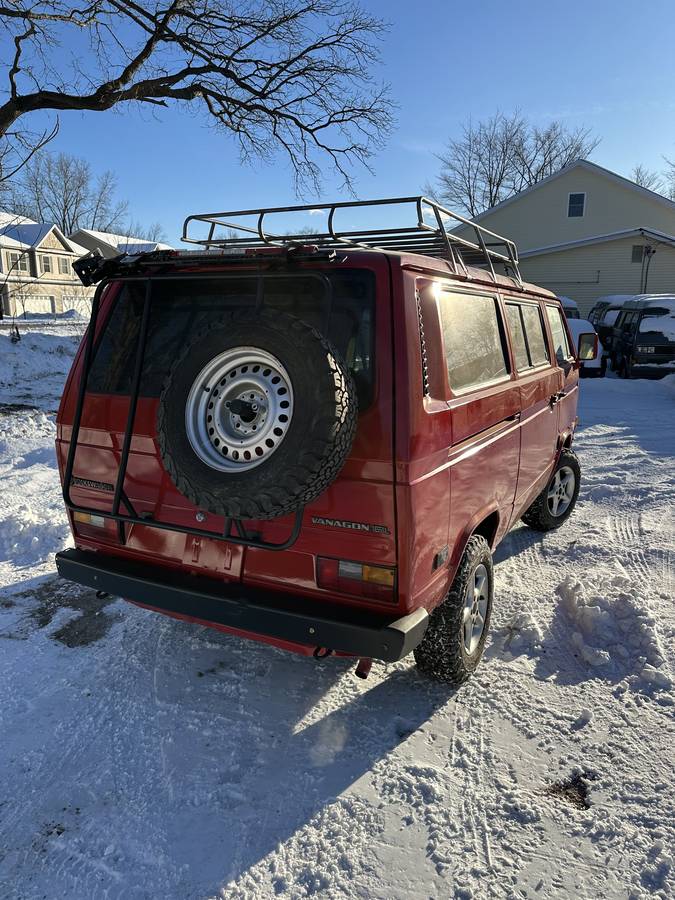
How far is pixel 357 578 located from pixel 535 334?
2957mm

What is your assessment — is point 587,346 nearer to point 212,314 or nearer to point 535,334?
point 535,334

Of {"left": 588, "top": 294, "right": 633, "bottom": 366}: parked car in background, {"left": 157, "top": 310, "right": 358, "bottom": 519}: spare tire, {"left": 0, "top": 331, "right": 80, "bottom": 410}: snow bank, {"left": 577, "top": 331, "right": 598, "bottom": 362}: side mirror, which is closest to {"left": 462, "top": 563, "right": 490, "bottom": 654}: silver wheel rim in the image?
{"left": 157, "top": 310, "right": 358, "bottom": 519}: spare tire

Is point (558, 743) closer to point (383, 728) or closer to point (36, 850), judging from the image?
point (383, 728)

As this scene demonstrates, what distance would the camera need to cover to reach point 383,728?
9.43 feet

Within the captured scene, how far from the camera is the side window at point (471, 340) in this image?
9.23ft

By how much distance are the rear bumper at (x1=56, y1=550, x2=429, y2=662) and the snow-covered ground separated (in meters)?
0.62

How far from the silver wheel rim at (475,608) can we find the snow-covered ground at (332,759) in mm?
251

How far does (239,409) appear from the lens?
233 cm

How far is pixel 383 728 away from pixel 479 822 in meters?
0.63

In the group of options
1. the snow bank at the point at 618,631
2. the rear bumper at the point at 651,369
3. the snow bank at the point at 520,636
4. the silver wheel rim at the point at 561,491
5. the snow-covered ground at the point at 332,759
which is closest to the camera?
the snow-covered ground at the point at 332,759

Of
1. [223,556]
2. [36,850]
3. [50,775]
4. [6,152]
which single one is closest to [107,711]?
[50,775]

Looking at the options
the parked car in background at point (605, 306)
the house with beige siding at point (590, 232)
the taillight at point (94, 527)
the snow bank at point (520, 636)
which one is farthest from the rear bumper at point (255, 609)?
the house with beige siding at point (590, 232)

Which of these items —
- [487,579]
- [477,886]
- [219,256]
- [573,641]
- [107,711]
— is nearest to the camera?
[477,886]

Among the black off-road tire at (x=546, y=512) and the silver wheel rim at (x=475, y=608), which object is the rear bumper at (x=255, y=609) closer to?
the silver wheel rim at (x=475, y=608)
